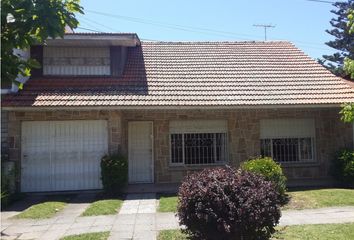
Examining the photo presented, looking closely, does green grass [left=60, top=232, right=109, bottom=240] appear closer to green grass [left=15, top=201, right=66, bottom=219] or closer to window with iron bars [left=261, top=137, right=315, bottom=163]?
green grass [left=15, top=201, right=66, bottom=219]

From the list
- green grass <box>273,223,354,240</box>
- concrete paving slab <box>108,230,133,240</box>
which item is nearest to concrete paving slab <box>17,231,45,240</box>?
concrete paving slab <box>108,230,133,240</box>

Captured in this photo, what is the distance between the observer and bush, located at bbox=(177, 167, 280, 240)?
723cm

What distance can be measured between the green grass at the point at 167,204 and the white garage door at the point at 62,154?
3.02 metres

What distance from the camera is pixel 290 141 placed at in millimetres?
16438

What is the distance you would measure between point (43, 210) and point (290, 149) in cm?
903

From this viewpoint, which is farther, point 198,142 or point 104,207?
point 198,142

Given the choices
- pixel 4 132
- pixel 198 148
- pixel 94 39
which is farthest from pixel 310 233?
pixel 94 39

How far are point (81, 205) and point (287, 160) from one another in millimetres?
7729

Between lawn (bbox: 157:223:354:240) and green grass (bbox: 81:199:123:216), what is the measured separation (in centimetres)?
268

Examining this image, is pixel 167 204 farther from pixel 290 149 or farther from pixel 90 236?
pixel 290 149

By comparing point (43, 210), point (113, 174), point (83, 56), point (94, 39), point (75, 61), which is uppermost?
point (94, 39)

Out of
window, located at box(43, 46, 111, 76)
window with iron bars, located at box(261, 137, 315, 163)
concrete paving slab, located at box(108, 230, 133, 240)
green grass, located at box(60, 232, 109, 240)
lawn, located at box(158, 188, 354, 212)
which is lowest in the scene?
concrete paving slab, located at box(108, 230, 133, 240)

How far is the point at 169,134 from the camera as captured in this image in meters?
15.8

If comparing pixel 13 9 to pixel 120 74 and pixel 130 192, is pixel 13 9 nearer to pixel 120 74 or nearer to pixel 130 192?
pixel 130 192
